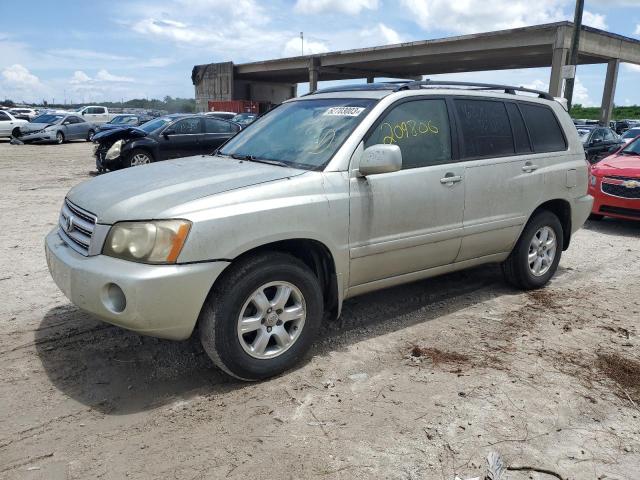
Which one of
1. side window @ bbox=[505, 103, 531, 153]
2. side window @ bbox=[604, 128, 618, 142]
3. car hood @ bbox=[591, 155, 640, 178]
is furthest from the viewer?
side window @ bbox=[604, 128, 618, 142]

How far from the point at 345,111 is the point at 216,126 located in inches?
439

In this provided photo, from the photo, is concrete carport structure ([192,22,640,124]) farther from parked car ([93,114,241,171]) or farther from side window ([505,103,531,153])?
side window ([505,103,531,153])

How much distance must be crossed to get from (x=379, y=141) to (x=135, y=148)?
10718 millimetres

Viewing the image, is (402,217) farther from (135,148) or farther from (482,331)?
(135,148)

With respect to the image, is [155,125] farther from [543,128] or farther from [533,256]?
[533,256]

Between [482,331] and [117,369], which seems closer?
[117,369]

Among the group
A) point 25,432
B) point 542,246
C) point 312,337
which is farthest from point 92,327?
point 542,246

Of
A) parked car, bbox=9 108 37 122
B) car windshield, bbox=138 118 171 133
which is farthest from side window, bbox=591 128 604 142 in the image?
parked car, bbox=9 108 37 122

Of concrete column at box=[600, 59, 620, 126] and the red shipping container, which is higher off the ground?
concrete column at box=[600, 59, 620, 126]

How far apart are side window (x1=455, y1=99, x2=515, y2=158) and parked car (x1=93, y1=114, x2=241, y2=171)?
31.5 ft

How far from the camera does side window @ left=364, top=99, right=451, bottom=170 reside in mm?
3986

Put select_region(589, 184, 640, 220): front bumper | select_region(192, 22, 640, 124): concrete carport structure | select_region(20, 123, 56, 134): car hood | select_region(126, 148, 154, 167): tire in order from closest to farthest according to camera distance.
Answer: select_region(589, 184, 640, 220): front bumper → select_region(126, 148, 154, 167): tire → select_region(20, 123, 56, 134): car hood → select_region(192, 22, 640, 124): concrete carport structure

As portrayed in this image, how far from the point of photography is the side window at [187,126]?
14.1 meters

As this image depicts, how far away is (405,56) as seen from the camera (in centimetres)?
3747
